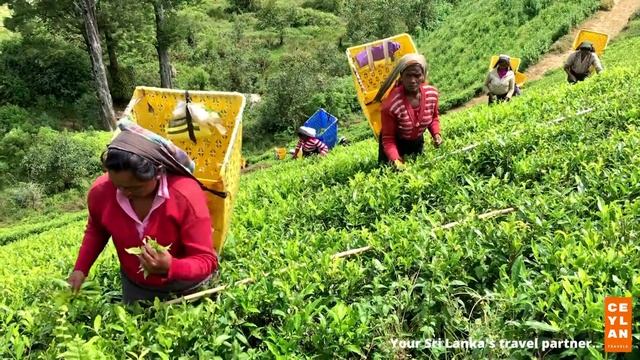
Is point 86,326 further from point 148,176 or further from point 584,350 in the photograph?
point 584,350

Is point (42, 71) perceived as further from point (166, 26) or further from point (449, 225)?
point (449, 225)

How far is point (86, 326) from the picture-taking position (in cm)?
286

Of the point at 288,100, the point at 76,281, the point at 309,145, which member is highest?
the point at 76,281

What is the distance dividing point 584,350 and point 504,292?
0.49 m

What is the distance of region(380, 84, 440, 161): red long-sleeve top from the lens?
519 cm

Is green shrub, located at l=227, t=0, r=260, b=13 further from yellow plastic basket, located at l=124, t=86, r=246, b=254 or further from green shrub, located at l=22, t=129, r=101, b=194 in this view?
yellow plastic basket, located at l=124, t=86, r=246, b=254

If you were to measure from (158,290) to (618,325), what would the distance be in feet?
7.93

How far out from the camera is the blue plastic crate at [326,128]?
1566cm

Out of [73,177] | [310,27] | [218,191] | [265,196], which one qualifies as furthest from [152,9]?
[218,191]

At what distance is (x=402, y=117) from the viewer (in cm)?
522

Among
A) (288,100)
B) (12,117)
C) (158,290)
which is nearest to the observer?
(158,290)

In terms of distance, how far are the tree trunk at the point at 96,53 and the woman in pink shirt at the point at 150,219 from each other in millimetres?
19191

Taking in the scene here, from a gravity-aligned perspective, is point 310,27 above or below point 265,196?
below

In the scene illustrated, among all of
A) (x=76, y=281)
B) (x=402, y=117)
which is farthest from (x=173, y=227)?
(x=402, y=117)
